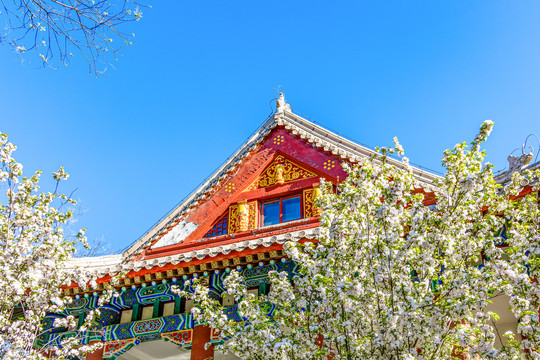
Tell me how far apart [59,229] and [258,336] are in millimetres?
5306

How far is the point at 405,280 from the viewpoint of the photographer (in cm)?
626

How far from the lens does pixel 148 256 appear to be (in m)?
13.1

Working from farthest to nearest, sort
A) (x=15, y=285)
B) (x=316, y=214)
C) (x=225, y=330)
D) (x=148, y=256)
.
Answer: (x=148, y=256), (x=316, y=214), (x=15, y=285), (x=225, y=330)

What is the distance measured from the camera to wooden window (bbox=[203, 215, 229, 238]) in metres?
13.2

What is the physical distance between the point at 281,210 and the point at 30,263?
5700 mm

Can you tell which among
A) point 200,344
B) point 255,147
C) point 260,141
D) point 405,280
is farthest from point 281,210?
point 405,280

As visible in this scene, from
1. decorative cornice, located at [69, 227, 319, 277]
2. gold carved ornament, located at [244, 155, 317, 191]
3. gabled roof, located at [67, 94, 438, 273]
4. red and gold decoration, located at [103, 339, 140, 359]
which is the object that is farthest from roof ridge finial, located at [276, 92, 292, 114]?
red and gold decoration, located at [103, 339, 140, 359]

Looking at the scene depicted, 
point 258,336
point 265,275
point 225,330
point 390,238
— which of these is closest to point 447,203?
point 390,238

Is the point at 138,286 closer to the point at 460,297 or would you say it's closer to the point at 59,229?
the point at 59,229

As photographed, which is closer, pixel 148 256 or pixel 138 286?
pixel 138 286

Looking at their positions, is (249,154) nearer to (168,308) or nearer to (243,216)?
(243,216)

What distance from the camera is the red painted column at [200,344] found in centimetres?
1013

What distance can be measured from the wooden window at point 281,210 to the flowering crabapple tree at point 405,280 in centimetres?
499

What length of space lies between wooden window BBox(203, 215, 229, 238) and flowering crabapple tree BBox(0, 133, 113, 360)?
11.3ft
